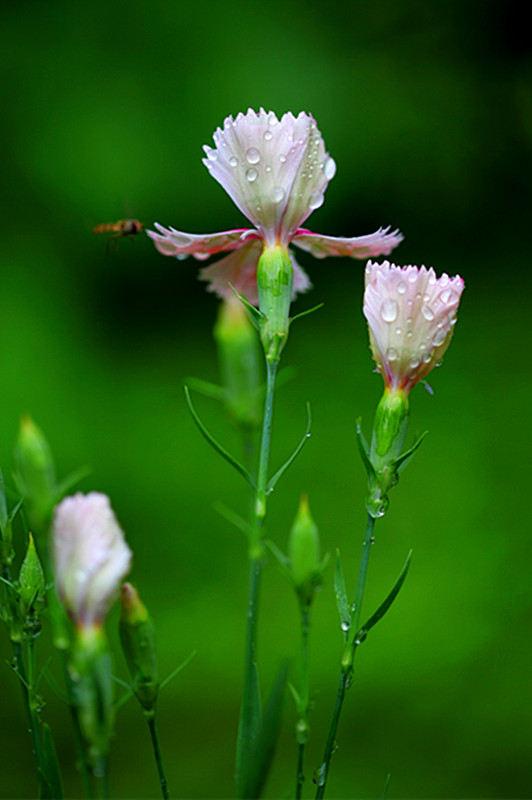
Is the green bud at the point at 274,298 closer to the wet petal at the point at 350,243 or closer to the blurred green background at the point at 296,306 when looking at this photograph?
the wet petal at the point at 350,243

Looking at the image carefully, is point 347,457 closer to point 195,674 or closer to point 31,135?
point 195,674

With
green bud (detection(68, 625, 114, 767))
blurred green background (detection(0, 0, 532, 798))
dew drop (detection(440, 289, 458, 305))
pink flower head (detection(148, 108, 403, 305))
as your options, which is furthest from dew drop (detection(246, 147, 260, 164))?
blurred green background (detection(0, 0, 532, 798))

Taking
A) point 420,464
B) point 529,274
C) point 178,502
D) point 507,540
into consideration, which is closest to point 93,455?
point 178,502

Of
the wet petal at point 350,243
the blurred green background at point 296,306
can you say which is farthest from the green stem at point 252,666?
the blurred green background at point 296,306

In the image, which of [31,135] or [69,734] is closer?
[69,734]

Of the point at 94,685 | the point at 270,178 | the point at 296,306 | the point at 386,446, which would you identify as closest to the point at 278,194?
the point at 270,178

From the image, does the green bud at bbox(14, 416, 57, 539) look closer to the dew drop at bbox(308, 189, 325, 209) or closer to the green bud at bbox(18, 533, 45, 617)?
the green bud at bbox(18, 533, 45, 617)

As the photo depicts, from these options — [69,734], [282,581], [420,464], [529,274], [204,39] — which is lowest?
[69,734]

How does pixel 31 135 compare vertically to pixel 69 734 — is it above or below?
above
